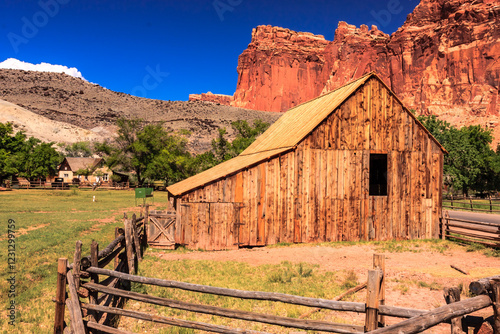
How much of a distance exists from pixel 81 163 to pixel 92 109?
49.3 meters

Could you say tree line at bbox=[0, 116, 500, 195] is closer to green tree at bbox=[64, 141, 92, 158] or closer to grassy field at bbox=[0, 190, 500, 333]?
green tree at bbox=[64, 141, 92, 158]

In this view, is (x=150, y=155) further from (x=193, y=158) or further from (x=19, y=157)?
(x=19, y=157)

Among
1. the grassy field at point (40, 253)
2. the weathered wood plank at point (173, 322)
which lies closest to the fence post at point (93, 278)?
the weathered wood plank at point (173, 322)

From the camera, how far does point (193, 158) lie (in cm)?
5416

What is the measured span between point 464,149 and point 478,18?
85067 mm

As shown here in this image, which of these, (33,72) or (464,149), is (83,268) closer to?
(464,149)

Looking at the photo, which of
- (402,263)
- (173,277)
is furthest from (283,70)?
(173,277)

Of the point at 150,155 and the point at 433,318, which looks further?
the point at 150,155

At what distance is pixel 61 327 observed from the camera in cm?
599

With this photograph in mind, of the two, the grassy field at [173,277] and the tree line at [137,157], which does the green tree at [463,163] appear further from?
the grassy field at [173,277]

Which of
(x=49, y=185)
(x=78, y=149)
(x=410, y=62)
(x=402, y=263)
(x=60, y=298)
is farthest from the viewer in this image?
(x=410, y=62)

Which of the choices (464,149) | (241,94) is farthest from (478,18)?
(241,94)

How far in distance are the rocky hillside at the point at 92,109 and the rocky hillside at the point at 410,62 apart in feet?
155

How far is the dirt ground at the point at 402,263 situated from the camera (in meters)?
8.69
